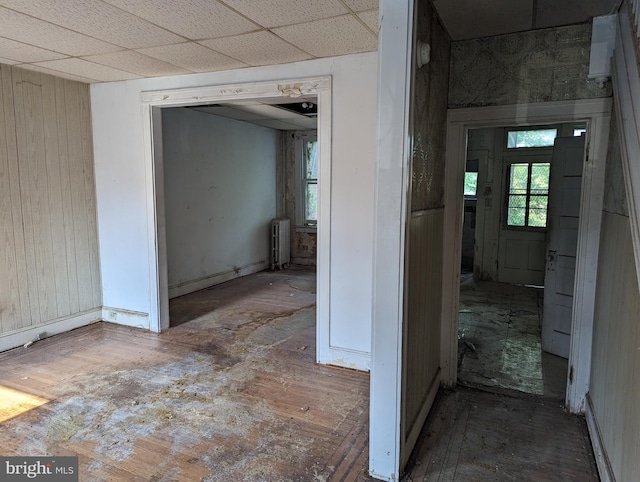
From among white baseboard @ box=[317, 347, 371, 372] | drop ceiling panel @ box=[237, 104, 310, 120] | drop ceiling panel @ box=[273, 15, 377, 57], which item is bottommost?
white baseboard @ box=[317, 347, 371, 372]

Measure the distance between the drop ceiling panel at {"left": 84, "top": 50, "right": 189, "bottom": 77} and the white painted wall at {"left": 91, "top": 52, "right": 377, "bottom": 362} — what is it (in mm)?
152

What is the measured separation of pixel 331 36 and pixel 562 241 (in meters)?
2.55

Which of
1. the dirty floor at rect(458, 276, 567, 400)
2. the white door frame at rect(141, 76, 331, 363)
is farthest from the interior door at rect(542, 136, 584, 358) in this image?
the white door frame at rect(141, 76, 331, 363)

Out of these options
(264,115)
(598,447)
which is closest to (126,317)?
(264,115)

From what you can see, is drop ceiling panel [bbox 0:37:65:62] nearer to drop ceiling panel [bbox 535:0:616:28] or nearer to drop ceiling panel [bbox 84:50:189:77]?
drop ceiling panel [bbox 84:50:189:77]

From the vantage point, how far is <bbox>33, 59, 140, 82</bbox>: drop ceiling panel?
344 centimetres

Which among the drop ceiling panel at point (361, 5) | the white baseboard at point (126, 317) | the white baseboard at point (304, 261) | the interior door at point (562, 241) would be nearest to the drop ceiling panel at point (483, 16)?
the drop ceiling panel at point (361, 5)

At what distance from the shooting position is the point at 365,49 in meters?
3.06

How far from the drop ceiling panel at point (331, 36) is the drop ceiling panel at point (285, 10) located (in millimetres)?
87

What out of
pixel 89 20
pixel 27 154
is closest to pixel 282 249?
pixel 27 154

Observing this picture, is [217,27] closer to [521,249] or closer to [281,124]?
[281,124]

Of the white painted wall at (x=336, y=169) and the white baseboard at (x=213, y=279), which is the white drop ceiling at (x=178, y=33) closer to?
the white painted wall at (x=336, y=169)

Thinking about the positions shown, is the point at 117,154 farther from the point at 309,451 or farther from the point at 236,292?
the point at 309,451

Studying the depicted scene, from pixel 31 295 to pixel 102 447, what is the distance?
2195mm
